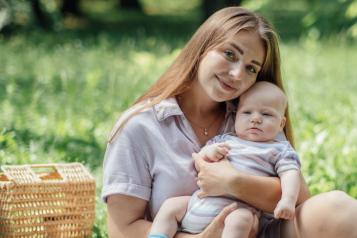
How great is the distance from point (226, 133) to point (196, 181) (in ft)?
0.87

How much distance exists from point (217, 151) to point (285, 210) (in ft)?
1.24

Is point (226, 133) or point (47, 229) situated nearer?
point (226, 133)

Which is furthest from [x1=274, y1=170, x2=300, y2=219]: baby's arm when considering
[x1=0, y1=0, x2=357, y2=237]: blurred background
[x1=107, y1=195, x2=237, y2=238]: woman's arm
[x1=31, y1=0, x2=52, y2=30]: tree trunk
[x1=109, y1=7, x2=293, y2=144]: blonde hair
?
[x1=31, y1=0, x2=52, y2=30]: tree trunk

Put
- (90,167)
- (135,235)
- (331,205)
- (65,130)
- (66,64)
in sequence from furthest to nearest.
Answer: (66,64)
(65,130)
(90,167)
(135,235)
(331,205)

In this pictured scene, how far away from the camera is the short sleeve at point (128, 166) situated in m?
3.05

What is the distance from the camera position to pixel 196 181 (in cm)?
311

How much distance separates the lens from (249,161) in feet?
10.1

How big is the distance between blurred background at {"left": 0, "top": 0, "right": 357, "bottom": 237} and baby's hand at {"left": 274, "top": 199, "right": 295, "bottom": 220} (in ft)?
4.32

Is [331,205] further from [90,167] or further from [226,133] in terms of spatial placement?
[90,167]

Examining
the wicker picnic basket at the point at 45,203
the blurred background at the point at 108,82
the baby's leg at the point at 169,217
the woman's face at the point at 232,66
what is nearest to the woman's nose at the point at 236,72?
the woman's face at the point at 232,66

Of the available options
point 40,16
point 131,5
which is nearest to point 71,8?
point 40,16

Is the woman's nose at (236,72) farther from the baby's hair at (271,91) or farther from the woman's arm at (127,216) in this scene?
the woman's arm at (127,216)

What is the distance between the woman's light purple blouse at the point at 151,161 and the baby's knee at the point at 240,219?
0.28m

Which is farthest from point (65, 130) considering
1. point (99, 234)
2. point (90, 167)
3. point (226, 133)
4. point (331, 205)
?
point (331, 205)
